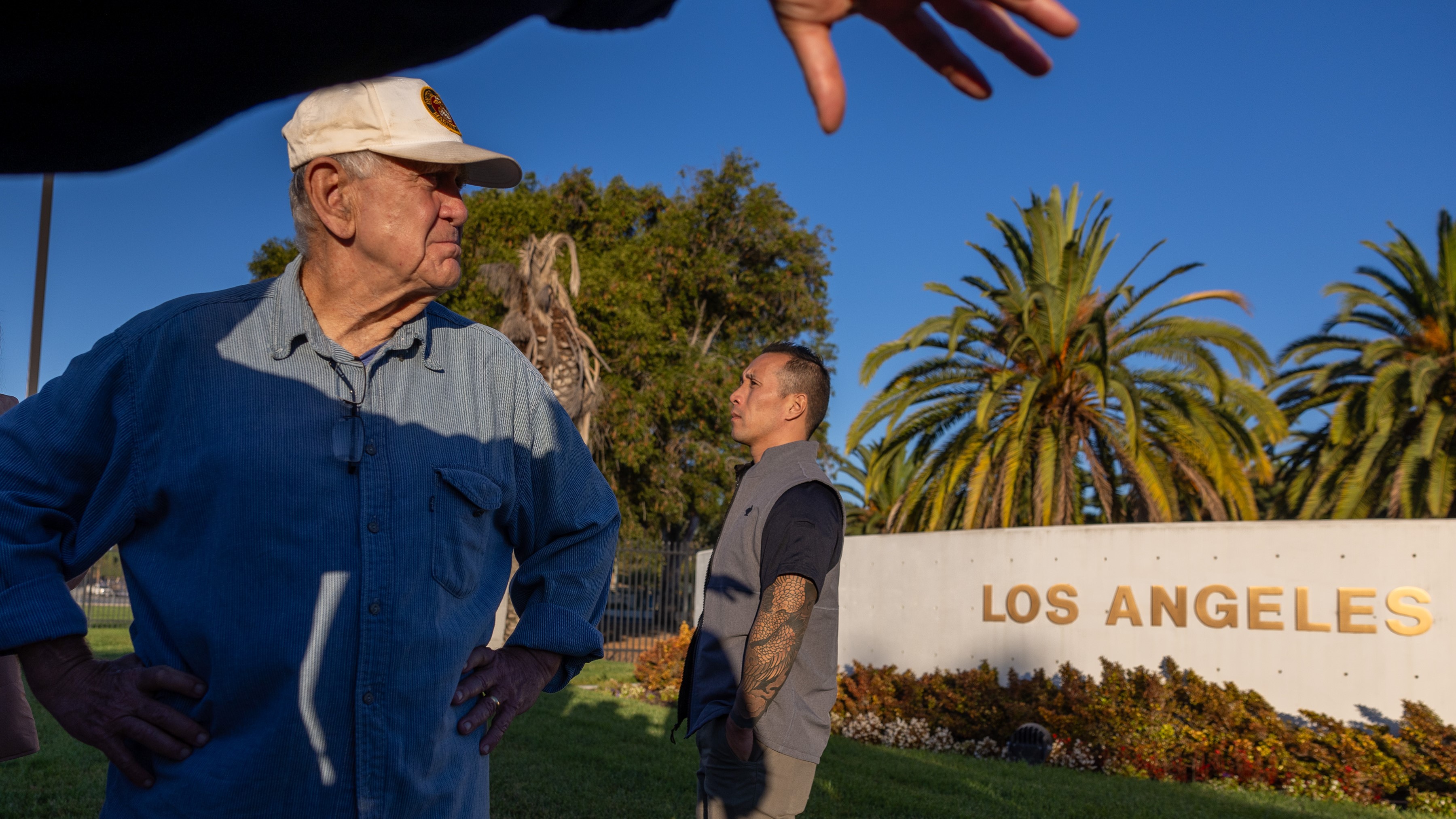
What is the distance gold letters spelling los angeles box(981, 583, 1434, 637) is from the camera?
32.4ft

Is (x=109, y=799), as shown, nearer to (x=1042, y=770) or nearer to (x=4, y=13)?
(x=4, y=13)

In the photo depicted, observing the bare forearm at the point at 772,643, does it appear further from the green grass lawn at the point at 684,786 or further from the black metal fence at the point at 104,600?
the black metal fence at the point at 104,600

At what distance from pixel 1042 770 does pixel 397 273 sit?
9144 millimetres

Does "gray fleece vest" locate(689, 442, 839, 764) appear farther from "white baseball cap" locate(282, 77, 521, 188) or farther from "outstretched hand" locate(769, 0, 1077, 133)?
"outstretched hand" locate(769, 0, 1077, 133)

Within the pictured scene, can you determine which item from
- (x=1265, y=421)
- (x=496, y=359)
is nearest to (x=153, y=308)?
(x=496, y=359)

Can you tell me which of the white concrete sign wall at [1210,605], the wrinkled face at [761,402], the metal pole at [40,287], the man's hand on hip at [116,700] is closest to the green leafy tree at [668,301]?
the white concrete sign wall at [1210,605]

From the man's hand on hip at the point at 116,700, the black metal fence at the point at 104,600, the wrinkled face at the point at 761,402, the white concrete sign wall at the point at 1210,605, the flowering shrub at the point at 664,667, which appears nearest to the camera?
the man's hand on hip at the point at 116,700

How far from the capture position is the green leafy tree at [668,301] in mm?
22719

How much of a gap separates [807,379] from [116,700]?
2.68 meters

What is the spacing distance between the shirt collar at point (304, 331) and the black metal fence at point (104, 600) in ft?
92.4

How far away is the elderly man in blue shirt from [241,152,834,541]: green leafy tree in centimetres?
1646

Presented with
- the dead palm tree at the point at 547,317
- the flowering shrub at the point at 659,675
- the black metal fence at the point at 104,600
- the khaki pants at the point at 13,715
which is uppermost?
the dead palm tree at the point at 547,317

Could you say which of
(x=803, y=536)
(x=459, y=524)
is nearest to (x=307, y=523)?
(x=459, y=524)

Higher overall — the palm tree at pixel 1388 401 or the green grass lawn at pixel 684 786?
the palm tree at pixel 1388 401
